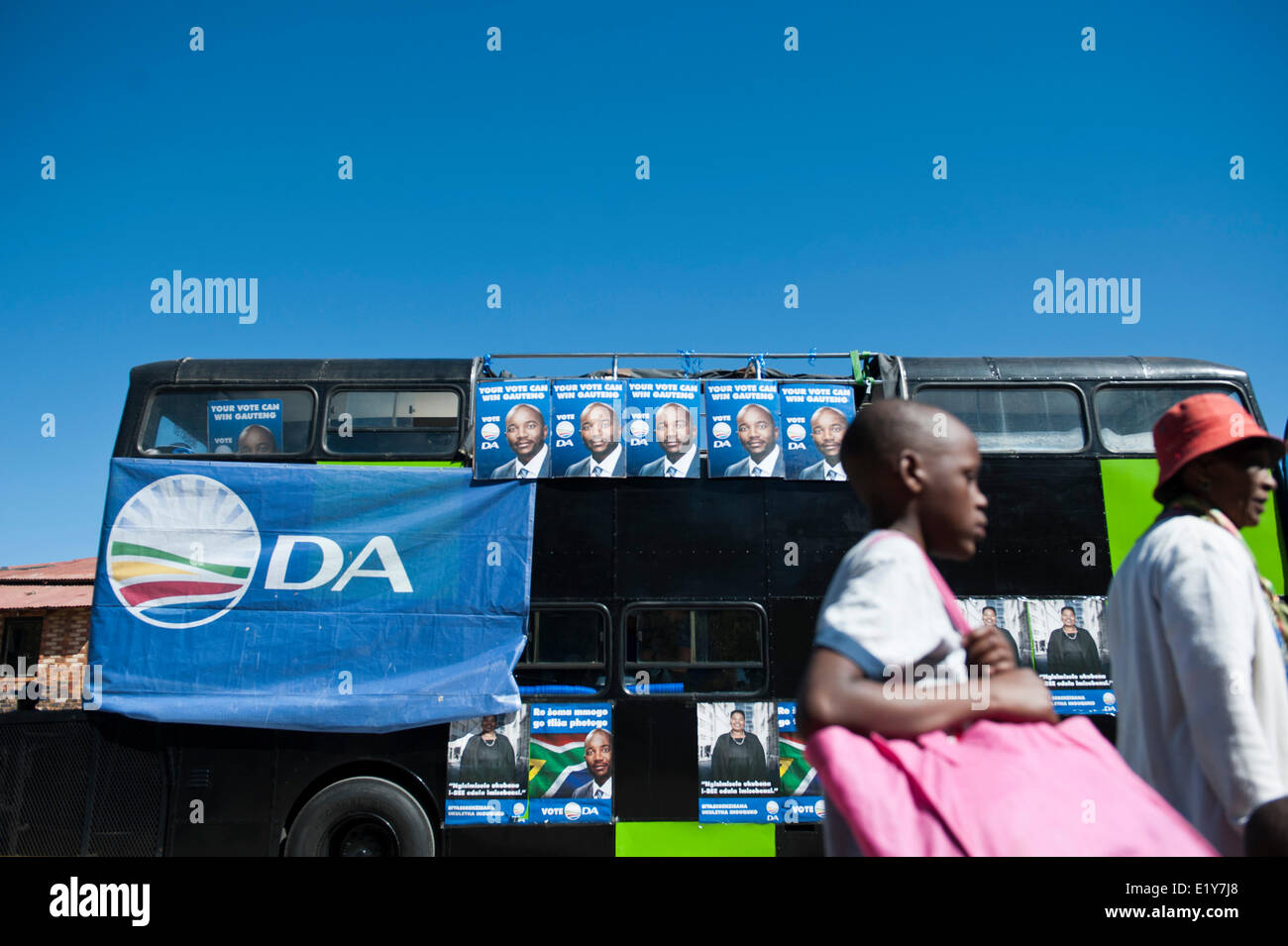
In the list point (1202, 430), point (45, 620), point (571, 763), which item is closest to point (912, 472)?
point (1202, 430)

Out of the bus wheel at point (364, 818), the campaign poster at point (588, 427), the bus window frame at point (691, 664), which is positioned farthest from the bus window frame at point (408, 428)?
the bus wheel at point (364, 818)

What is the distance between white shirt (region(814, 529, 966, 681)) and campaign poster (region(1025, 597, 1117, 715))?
5.50 m

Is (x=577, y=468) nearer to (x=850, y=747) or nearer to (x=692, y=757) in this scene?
(x=692, y=757)

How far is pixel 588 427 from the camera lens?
264 inches

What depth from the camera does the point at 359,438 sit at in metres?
6.88

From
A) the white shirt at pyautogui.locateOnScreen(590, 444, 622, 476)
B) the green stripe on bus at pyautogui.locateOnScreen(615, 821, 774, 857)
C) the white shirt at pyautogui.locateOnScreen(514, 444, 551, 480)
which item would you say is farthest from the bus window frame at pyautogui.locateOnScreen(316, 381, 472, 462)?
the green stripe on bus at pyautogui.locateOnScreen(615, 821, 774, 857)

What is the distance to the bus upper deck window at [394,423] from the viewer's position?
6.84m

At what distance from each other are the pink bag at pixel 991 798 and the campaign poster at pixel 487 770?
5237mm

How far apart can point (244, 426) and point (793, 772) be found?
561 centimetres

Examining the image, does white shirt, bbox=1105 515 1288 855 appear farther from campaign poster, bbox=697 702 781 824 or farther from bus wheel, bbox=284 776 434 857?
bus wheel, bbox=284 776 434 857

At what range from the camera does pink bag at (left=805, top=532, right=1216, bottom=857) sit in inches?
51.3

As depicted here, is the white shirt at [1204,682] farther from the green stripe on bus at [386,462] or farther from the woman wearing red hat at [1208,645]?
the green stripe on bus at [386,462]
